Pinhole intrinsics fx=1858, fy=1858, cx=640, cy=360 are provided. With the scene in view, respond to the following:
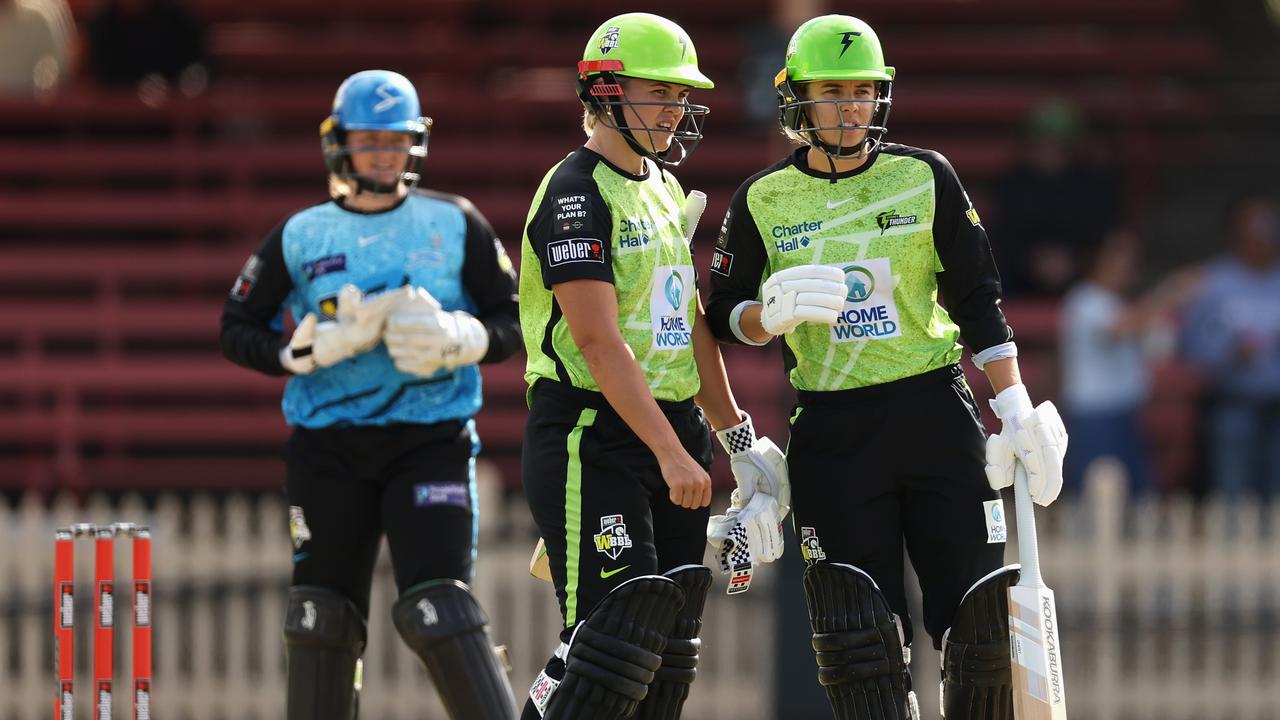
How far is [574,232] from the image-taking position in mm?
4457

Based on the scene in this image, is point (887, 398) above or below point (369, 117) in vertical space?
below

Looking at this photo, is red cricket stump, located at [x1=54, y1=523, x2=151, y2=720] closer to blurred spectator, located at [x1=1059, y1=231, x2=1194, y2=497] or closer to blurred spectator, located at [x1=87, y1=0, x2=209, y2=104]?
blurred spectator, located at [x1=1059, y1=231, x2=1194, y2=497]

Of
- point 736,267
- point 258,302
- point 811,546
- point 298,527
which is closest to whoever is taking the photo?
point 811,546

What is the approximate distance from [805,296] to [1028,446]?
663mm

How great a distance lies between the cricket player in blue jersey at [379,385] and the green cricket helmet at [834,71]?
1.18 m

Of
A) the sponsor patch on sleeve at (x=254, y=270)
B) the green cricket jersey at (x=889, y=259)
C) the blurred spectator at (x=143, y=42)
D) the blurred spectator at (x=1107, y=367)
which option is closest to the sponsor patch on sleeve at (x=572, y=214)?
the green cricket jersey at (x=889, y=259)

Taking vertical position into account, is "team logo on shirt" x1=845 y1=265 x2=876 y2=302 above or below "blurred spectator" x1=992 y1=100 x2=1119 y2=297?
below

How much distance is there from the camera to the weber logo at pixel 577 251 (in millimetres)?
4438

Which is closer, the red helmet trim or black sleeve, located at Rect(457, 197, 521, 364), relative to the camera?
the red helmet trim

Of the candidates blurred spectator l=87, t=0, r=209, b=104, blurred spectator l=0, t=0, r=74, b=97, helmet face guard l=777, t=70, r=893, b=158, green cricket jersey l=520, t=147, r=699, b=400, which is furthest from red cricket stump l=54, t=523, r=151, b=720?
blurred spectator l=0, t=0, r=74, b=97

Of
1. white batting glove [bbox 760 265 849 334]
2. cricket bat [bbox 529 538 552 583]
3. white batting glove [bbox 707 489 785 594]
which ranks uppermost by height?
white batting glove [bbox 760 265 849 334]

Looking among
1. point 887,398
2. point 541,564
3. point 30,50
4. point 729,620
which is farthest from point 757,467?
point 30,50

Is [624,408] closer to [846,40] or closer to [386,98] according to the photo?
[846,40]

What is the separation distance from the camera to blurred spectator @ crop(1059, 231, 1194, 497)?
9.38 meters
